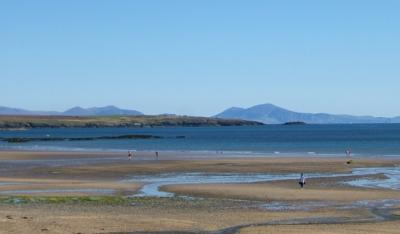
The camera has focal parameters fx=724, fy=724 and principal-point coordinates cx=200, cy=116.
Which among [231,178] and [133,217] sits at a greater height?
[133,217]

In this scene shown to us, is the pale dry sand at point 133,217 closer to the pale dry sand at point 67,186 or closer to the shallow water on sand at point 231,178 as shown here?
the pale dry sand at point 67,186

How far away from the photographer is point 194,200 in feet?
110

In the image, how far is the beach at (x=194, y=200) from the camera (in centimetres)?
2454

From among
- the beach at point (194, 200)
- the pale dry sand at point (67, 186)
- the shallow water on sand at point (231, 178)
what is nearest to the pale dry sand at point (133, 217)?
the beach at point (194, 200)

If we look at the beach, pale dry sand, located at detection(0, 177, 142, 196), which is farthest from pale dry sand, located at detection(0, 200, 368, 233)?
pale dry sand, located at detection(0, 177, 142, 196)

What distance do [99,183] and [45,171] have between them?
12410mm

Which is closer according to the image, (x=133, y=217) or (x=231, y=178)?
(x=133, y=217)

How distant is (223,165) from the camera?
60.7 m

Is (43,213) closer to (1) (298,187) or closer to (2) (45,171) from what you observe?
(1) (298,187)

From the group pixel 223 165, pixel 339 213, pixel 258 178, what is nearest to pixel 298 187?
pixel 258 178

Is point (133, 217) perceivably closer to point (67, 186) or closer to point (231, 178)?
point (67, 186)

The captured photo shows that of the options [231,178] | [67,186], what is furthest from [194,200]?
[231,178]

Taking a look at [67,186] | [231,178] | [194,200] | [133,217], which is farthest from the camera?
[231,178]

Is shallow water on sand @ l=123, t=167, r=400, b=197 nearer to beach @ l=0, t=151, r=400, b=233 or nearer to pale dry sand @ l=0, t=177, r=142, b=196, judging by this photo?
beach @ l=0, t=151, r=400, b=233
